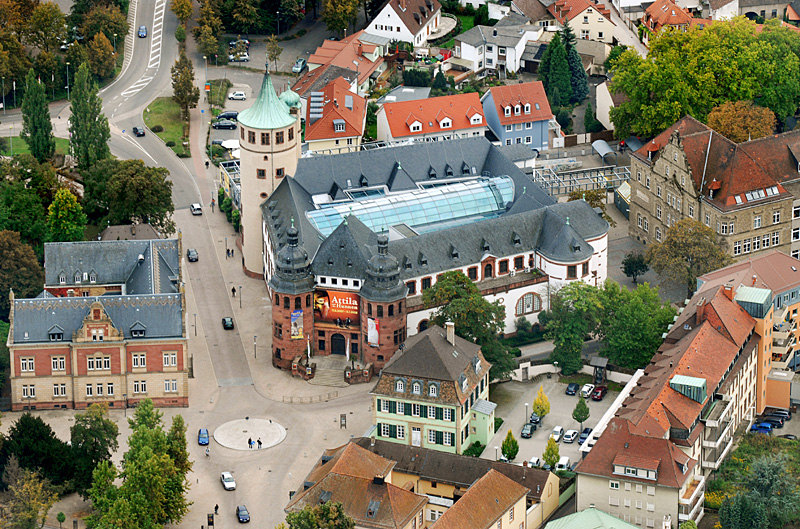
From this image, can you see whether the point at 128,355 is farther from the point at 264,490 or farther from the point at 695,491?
the point at 695,491

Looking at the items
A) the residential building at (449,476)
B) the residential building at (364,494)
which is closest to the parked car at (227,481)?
the residential building at (364,494)

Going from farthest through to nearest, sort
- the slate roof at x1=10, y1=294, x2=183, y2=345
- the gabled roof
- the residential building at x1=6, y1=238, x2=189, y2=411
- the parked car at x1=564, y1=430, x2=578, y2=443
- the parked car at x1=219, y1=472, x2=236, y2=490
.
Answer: the slate roof at x1=10, y1=294, x2=183, y2=345, the residential building at x1=6, y1=238, x2=189, y2=411, the parked car at x1=564, y1=430, x2=578, y2=443, the parked car at x1=219, y1=472, x2=236, y2=490, the gabled roof

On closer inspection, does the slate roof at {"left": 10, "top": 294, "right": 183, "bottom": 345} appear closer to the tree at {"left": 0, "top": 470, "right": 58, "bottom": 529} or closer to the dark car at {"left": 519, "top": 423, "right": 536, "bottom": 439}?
the tree at {"left": 0, "top": 470, "right": 58, "bottom": 529}

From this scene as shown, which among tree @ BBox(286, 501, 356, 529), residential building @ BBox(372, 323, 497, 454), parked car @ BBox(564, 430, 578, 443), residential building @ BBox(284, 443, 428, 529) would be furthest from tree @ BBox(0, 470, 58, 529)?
parked car @ BBox(564, 430, 578, 443)

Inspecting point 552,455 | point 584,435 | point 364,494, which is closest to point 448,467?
point 552,455

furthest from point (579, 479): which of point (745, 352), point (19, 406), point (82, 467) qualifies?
point (19, 406)

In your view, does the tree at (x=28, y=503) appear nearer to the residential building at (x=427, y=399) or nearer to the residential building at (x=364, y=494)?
the residential building at (x=364, y=494)

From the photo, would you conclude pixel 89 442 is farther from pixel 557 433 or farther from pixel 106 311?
pixel 557 433
